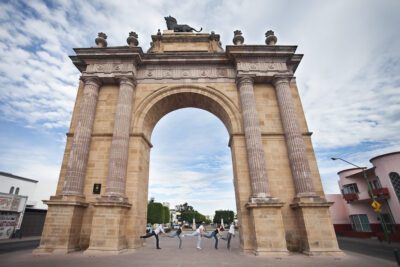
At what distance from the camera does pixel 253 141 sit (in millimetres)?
12750

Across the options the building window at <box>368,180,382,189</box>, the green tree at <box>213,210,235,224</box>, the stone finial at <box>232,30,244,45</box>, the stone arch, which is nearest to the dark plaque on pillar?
the stone arch

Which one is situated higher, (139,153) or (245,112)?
(245,112)

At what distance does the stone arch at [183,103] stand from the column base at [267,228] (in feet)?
16.0

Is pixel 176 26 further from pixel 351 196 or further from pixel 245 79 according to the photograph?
pixel 351 196

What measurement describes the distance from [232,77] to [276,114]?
4.07 meters

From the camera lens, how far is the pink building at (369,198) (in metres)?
21.8

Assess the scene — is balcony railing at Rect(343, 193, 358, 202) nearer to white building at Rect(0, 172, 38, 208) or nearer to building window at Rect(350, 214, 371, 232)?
building window at Rect(350, 214, 371, 232)

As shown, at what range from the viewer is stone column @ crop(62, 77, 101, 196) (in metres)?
11.9

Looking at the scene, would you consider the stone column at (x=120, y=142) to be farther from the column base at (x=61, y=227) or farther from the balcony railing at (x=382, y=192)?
the balcony railing at (x=382, y=192)

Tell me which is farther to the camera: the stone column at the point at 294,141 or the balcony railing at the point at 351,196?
the balcony railing at the point at 351,196

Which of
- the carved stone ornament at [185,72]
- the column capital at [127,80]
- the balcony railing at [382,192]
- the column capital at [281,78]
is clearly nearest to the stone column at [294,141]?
the column capital at [281,78]

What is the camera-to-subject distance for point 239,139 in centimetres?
1363

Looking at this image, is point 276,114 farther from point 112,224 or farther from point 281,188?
point 112,224

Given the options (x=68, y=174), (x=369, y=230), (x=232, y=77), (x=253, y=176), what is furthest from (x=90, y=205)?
(x=369, y=230)
